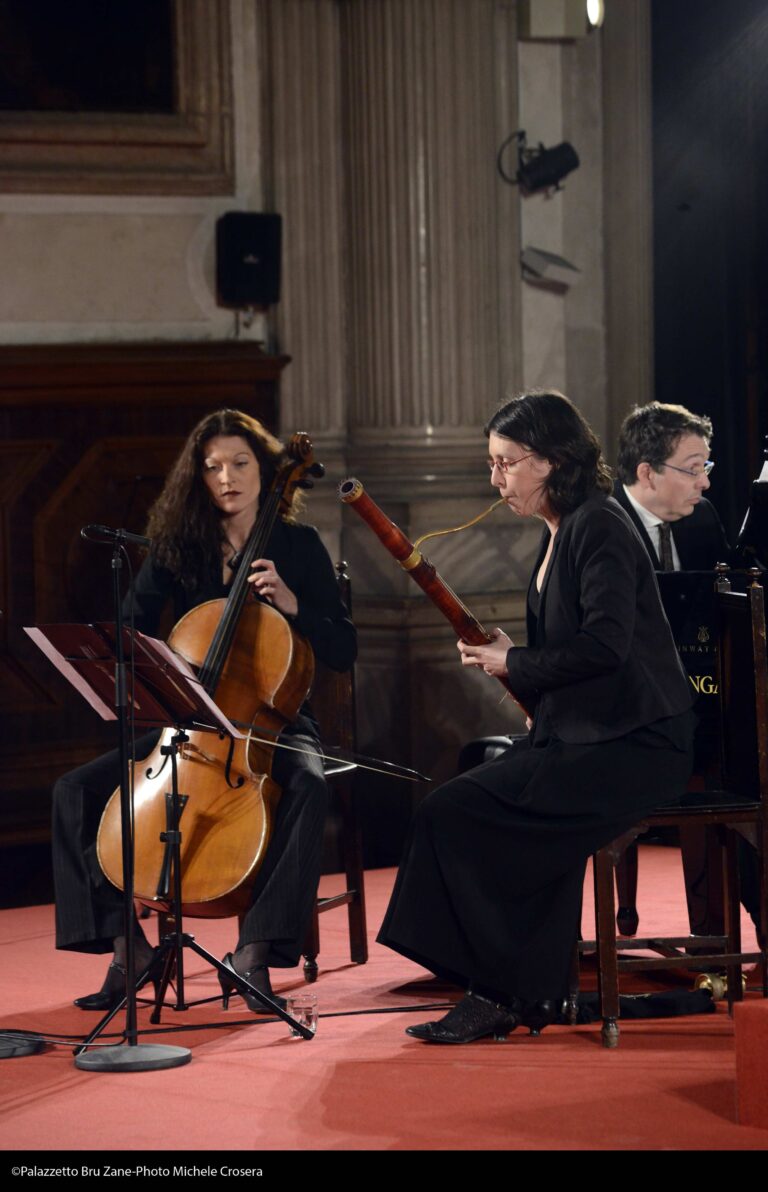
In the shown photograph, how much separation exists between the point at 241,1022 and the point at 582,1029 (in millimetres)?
765

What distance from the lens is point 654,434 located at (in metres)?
4.78

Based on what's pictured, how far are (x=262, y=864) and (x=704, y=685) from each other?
3.86 feet

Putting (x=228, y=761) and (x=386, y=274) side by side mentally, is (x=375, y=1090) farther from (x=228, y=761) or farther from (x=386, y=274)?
(x=386, y=274)

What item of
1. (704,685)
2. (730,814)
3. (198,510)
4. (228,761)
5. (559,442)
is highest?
(559,442)

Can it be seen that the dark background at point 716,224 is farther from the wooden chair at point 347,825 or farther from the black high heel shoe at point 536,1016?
the black high heel shoe at point 536,1016

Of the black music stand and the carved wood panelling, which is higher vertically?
the carved wood panelling

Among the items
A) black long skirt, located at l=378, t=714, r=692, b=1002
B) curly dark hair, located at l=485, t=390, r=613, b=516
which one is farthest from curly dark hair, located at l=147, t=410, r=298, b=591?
black long skirt, located at l=378, t=714, r=692, b=1002

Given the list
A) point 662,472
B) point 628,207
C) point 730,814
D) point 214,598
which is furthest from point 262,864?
point 628,207

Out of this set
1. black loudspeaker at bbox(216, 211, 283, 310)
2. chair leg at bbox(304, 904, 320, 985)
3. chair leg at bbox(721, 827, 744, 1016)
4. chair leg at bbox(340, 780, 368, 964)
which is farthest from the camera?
black loudspeaker at bbox(216, 211, 283, 310)

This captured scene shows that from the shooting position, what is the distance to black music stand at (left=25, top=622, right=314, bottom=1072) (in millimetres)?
3709

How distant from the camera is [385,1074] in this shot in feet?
12.1

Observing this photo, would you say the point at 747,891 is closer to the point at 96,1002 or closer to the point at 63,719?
the point at 96,1002

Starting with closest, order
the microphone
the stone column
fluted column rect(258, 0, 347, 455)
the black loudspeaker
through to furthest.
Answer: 1. the microphone
2. the black loudspeaker
3. fluted column rect(258, 0, 347, 455)
4. the stone column

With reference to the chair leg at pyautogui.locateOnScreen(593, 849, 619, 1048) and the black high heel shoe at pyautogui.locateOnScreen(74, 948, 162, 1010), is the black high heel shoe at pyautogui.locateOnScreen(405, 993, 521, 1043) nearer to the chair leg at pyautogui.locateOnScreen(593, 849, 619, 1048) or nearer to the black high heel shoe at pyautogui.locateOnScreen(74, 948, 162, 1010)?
the chair leg at pyautogui.locateOnScreen(593, 849, 619, 1048)
